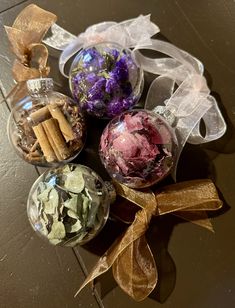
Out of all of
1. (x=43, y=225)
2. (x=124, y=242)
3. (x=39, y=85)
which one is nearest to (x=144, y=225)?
(x=124, y=242)

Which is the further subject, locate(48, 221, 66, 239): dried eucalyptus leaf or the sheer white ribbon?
the sheer white ribbon

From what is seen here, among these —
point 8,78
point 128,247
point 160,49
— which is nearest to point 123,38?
point 160,49

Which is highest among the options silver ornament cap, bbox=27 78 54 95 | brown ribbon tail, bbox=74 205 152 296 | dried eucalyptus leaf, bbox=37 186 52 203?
silver ornament cap, bbox=27 78 54 95

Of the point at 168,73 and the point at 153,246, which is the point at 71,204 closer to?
the point at 153,246

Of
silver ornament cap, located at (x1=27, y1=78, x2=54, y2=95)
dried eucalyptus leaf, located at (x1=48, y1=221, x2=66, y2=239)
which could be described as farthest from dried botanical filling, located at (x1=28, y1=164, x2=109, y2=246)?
silver ornament cap, located at (x1=27, y1=78, x2=54, y2=95)

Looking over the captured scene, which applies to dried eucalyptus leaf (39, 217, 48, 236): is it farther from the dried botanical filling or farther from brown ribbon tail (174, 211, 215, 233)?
brown ribbon tail (174, 211, 215, 233)

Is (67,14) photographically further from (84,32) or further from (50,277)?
(50,277)
